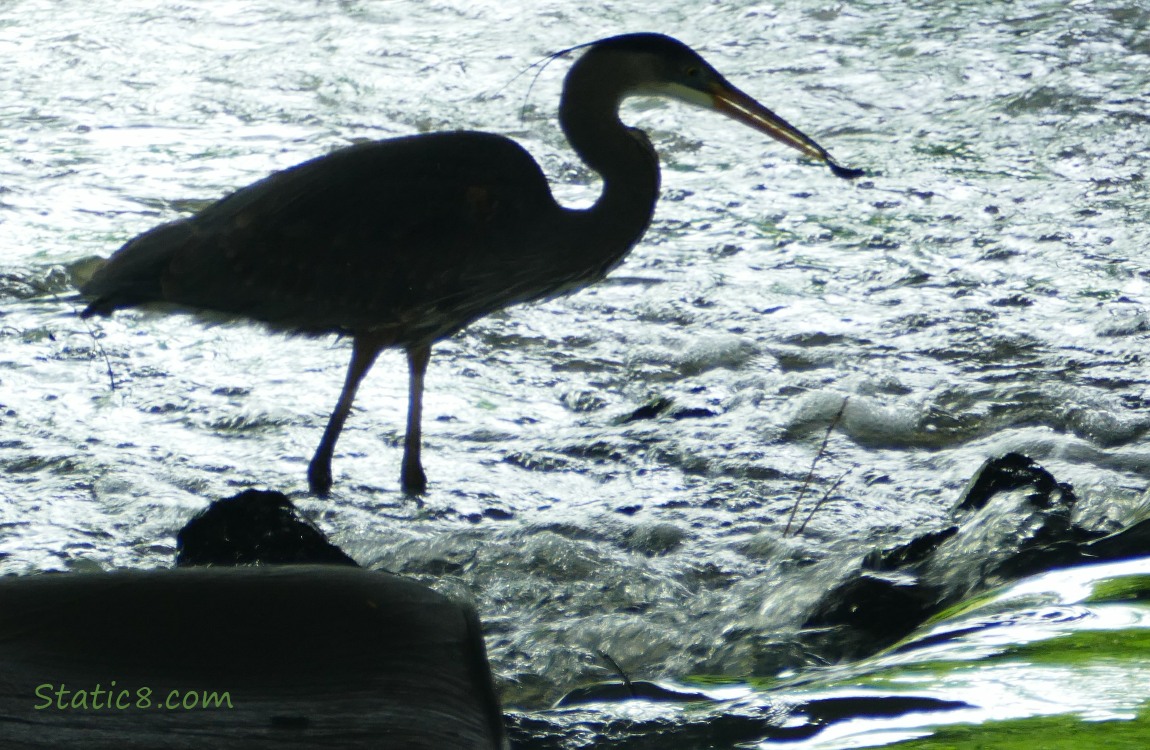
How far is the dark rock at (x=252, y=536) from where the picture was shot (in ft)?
11.3

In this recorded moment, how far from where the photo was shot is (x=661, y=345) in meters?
5.68

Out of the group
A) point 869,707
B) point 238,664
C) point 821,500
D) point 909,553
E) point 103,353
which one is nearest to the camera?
point 238,664

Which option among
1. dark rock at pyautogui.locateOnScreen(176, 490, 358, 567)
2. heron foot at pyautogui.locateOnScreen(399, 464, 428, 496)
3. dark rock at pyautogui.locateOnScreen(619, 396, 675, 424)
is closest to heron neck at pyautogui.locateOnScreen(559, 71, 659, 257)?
dark rock at pyautogui.locateOnScreen(619, 396, 675, 424)

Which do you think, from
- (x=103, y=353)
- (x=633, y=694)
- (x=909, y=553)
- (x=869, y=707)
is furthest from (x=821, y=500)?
(x=103, y=353)

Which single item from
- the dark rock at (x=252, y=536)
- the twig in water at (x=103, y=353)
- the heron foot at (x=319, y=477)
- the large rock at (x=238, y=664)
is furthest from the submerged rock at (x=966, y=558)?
the twig in water at (x=103, y=353)

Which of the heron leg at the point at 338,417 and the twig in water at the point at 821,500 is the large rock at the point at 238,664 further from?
the heron leg at the point at 338,417

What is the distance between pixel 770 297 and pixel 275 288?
85.1 inches

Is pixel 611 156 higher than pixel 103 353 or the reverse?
higher

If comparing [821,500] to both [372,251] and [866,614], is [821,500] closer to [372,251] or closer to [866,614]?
[866,614]

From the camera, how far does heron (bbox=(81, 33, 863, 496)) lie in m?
4.68

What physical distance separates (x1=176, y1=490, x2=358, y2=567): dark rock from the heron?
1156mm

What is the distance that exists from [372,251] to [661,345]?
4.56 feet

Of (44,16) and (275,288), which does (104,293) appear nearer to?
(275,288)

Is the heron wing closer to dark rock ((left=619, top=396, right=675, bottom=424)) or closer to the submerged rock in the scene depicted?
dark rock ((left=619, top=396, right=675, bottom=424))
